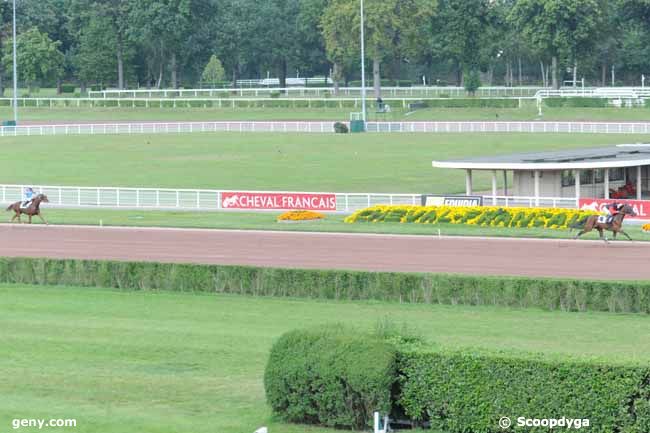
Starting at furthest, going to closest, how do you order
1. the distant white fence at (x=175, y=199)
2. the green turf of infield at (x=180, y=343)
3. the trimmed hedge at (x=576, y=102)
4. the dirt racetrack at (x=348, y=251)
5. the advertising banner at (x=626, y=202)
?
the trimmed hedge at (x=576, y=102)
the distant white fence at (x=175, y=199)
the advertising banner at (x=626, y=202)
the dirt racetrack at (x=348, y=251)
the green turf of infield at (x=180, y=343)

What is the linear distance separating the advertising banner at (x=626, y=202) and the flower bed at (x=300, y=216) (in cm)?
775

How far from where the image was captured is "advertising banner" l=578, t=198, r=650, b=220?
120ft

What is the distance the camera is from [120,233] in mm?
34875

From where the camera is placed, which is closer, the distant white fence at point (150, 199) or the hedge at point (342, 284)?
the hedge at point (342, 284)

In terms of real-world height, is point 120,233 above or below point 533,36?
below

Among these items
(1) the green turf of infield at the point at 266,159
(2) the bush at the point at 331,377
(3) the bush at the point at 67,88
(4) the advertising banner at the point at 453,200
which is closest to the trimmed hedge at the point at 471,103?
(1) the green turf of infield at the point at 266,159

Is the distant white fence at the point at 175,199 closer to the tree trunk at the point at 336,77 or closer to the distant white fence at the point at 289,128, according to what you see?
the distant white fence at the point at 289,128

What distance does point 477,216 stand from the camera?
35.4 metres

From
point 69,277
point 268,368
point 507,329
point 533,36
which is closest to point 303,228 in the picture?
point 69,277

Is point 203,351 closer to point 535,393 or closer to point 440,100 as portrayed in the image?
point 535,393

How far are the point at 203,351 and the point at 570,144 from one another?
155ft

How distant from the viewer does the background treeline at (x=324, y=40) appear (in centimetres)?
10106

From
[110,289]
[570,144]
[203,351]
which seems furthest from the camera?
[570,144]

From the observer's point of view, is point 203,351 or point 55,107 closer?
point 203,351
